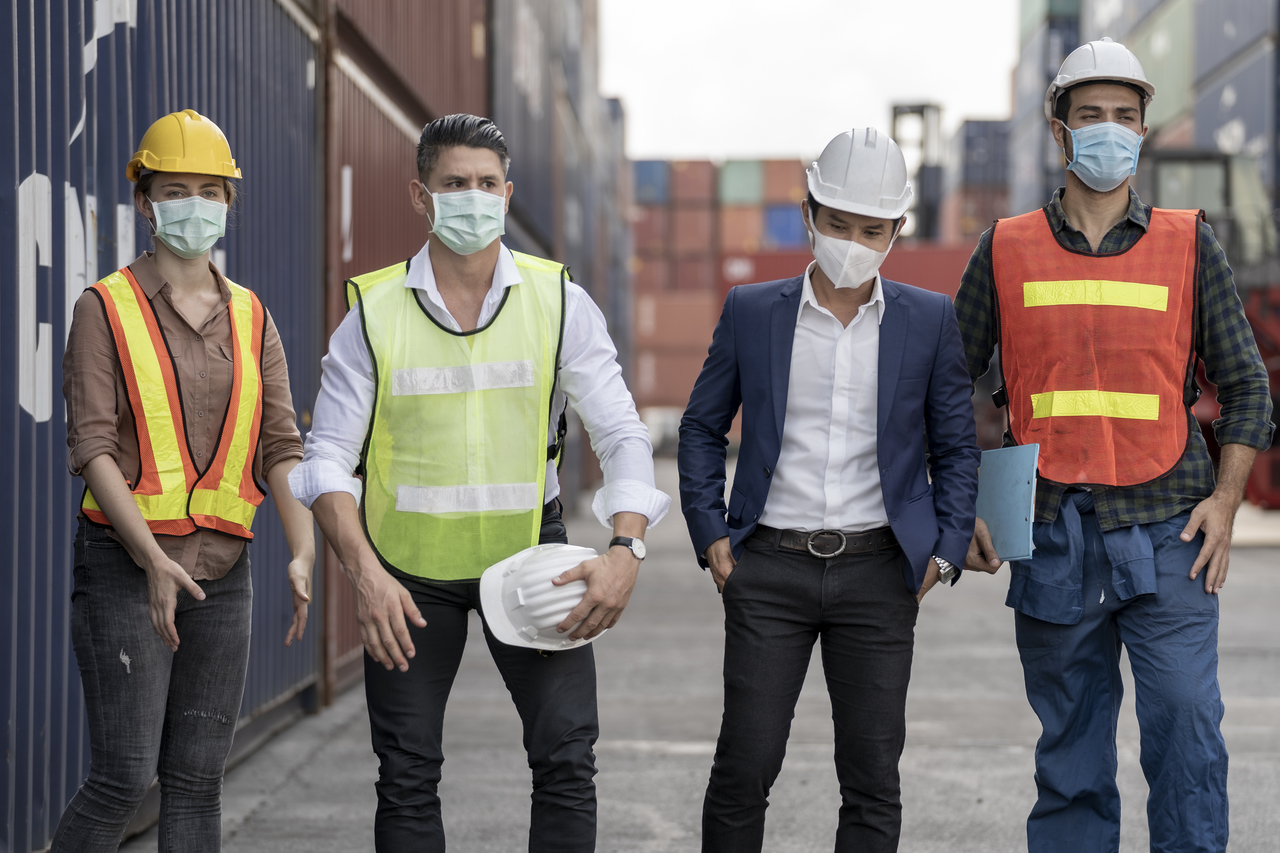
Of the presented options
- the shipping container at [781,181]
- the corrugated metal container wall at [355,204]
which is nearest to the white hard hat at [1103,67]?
the corrugated metal container wall at [355,204]

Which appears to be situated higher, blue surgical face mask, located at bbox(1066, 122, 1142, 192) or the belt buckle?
blue surgical face mask, located at bbox(1066, 122, 1142, 192)

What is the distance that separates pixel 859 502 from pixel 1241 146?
2692 cm

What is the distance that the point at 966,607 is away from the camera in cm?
1055

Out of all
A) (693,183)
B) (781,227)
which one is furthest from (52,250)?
(693,183)

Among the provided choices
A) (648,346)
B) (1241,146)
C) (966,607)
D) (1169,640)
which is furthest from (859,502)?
(648,346)

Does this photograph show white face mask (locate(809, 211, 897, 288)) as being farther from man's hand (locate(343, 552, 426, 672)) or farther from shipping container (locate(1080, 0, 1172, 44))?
shipping container (locate(1080, 0, 1172, 44))

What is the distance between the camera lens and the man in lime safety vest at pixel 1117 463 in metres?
3.17

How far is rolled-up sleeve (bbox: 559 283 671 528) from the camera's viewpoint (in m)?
2.87

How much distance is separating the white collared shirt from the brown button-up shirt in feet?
3.74

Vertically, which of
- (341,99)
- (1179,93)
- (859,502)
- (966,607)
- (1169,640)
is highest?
(1179,93)

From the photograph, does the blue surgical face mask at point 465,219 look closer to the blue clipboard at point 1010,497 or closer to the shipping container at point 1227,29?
the blue clipboard at point 1010,497

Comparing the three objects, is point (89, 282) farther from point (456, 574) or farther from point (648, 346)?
point (648, 346)

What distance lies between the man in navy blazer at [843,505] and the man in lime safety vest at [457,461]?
1.21 feet

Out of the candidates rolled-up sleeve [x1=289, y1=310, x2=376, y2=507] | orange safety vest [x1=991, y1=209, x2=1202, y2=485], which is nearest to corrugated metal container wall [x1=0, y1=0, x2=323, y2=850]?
rolled-up sleeve [x1=289, y1=310, x2=376, y2=507]
